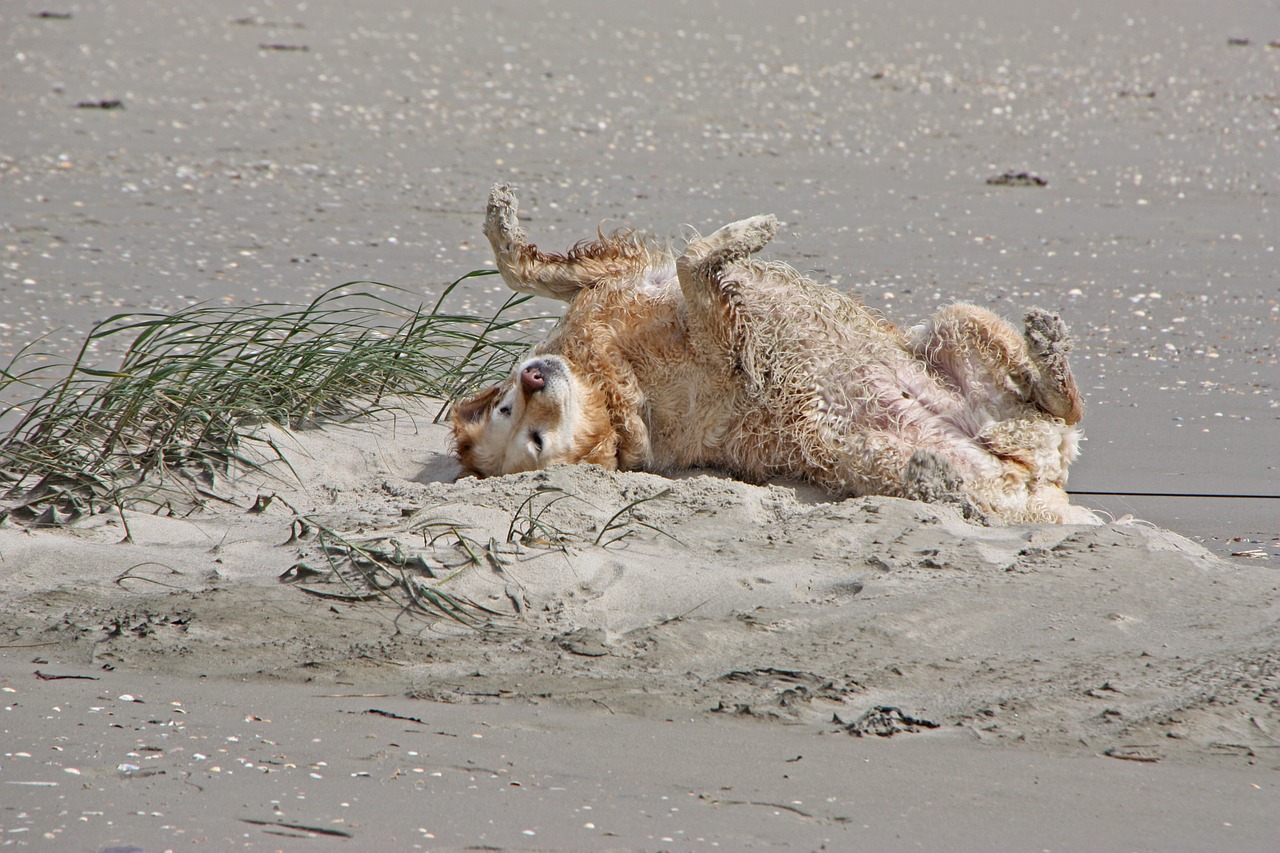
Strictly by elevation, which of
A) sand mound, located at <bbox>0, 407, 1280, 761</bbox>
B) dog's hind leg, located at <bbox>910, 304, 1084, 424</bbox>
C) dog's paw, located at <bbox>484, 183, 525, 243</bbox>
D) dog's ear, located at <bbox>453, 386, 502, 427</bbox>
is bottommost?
sand mound, located at <bbox>0, 407, 1280, 761</bbox>

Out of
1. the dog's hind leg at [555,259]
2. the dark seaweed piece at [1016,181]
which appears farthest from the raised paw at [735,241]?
the dark seaweed piece at [1016,181]

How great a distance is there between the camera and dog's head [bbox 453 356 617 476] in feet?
16.3

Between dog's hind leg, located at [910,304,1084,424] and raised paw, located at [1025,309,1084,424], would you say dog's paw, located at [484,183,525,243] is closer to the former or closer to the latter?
dog's hind leg, located at [910,304,1084,424]

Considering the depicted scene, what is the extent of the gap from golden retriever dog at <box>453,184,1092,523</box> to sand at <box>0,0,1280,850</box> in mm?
271

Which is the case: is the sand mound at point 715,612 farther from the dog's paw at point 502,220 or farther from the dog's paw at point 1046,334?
the dog's paw at point 502,220

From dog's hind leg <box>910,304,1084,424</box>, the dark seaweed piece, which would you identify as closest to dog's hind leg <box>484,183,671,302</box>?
dog's hind leg <box>910,304,1084,424</box>

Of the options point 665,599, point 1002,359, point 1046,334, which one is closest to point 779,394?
point 1002,359

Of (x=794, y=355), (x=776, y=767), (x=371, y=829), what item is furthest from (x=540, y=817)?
(x=794, y=355)

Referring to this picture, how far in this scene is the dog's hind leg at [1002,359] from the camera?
5039 millimetres

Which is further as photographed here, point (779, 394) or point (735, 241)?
point (735, 241)

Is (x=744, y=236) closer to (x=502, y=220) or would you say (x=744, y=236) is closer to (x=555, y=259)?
(x=555, y=259)

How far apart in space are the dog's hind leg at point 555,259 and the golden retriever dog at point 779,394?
0.23 m

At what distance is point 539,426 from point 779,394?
93cm

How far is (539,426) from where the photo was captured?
503cm
